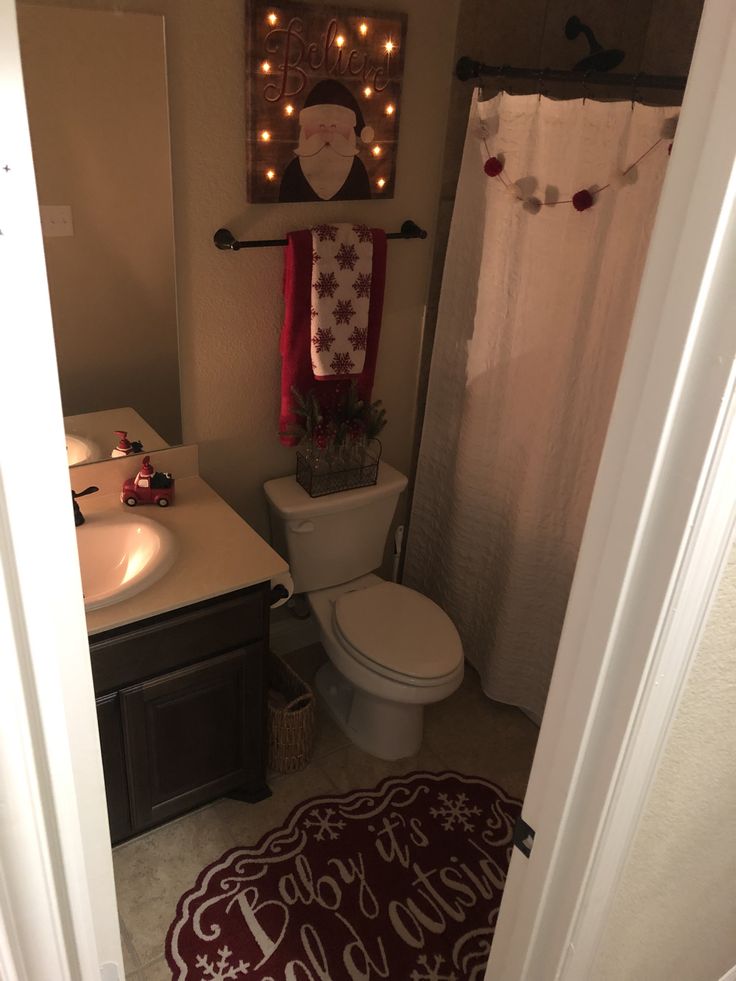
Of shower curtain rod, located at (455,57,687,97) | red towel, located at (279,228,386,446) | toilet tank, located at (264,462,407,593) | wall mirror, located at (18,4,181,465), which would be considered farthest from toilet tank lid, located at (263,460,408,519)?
shower curtain rod, located at (455,57,687,97)

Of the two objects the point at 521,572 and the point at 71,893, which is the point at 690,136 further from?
the point at 521,572

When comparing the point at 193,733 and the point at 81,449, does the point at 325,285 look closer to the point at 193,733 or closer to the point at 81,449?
the point at 81,449

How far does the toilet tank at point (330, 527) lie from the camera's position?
2348 mm

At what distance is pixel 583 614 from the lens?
921mm

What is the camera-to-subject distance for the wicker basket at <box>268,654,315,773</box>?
2289 mm

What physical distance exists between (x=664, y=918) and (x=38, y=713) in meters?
1.12

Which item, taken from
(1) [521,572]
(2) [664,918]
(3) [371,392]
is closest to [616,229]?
(3) [371,392]

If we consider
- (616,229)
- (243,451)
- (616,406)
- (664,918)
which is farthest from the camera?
(243,451)

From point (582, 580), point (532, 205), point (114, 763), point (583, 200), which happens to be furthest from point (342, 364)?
point (582, 580)

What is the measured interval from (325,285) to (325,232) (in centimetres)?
14

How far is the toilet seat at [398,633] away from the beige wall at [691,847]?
0.94m

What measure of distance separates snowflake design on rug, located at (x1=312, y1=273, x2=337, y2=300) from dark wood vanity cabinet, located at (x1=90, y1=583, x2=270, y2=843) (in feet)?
2.69

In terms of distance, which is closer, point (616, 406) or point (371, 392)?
point (616, 406)

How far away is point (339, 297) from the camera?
2.22m
